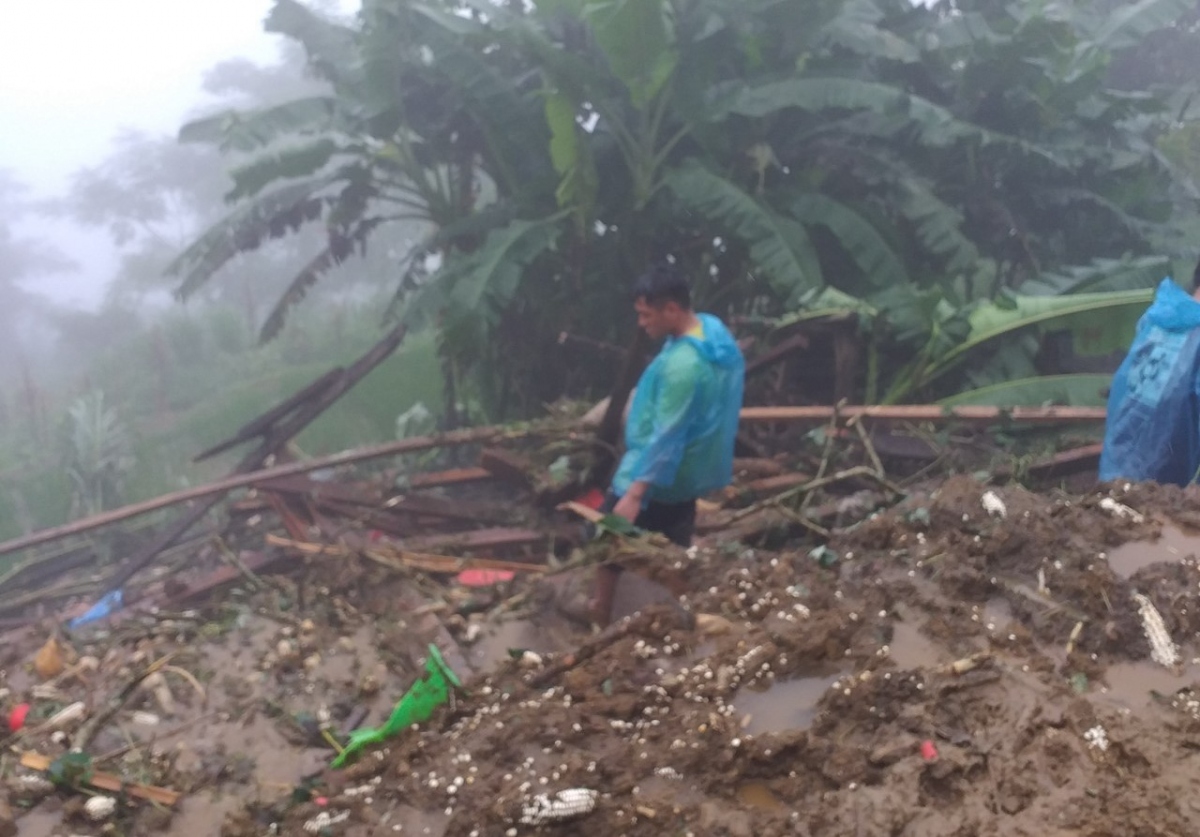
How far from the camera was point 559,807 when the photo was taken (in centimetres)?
185

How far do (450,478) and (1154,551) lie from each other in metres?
4.59

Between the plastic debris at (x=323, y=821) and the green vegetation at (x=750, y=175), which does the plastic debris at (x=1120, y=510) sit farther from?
the green vegetation at (x=750, y=175)

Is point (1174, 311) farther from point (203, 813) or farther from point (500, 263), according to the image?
point (500, 263)

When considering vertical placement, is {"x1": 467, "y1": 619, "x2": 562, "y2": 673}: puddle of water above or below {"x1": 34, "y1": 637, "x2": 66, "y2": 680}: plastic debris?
above

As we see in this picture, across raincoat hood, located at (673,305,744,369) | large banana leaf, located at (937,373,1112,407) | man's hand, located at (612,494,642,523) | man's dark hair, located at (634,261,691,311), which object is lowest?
large banana leaf, located at (937,373,1112,407)

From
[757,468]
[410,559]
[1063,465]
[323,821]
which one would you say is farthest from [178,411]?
[323,821]

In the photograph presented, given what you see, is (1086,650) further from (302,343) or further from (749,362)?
(302,343)

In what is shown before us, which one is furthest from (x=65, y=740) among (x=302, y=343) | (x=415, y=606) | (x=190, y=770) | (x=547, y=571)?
(x=302, y=343)

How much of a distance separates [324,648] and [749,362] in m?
3.53

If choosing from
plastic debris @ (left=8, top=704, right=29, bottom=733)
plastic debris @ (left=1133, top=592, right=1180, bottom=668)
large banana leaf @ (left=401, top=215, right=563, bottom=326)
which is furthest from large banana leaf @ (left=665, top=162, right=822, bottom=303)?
plastic debris @ (left=8, top=704, right=29, bottom=733)

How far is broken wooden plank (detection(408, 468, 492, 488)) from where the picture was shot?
20.2ft

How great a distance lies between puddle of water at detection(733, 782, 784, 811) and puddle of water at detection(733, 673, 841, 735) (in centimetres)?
14

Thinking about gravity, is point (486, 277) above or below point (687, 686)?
above

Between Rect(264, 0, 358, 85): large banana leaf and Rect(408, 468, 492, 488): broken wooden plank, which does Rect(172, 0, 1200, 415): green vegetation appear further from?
Rect(408, 468, 492, 488): broken wooden plank
